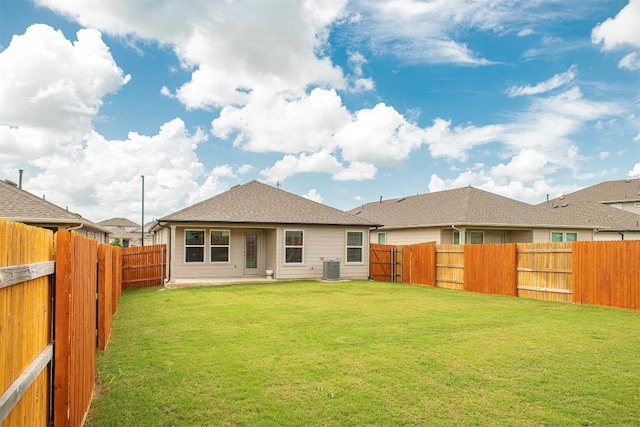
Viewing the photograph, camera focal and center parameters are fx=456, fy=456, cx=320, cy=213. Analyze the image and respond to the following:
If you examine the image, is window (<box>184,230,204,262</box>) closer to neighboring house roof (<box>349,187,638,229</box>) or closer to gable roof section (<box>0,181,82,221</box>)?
gable roof section (<box>0,181,82,221</box>)

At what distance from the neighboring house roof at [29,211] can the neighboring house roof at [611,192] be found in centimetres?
3780

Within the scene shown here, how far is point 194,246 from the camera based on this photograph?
1922cm

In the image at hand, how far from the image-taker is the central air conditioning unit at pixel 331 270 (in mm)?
19750

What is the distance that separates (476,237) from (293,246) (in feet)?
32.2

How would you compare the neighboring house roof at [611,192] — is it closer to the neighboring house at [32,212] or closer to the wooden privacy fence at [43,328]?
the neighboring house at [32,212]

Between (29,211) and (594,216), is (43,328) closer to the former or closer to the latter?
(29,211)

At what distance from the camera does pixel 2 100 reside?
52.7 feet

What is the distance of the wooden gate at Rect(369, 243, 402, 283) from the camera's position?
21.3 metres

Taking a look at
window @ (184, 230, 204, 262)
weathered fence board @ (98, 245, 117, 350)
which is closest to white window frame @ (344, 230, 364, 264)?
window @ (184, 230, 204, 262)

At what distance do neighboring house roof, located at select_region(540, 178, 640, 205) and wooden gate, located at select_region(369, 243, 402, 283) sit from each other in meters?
24.9

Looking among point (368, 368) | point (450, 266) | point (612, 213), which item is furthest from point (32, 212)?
point (612, 213)

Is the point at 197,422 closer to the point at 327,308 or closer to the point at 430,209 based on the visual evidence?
the point at 327,308

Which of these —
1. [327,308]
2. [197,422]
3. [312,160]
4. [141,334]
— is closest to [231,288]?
[327,308]

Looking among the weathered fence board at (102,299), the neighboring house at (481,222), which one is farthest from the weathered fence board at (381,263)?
the weathered fence board at (102,299)
